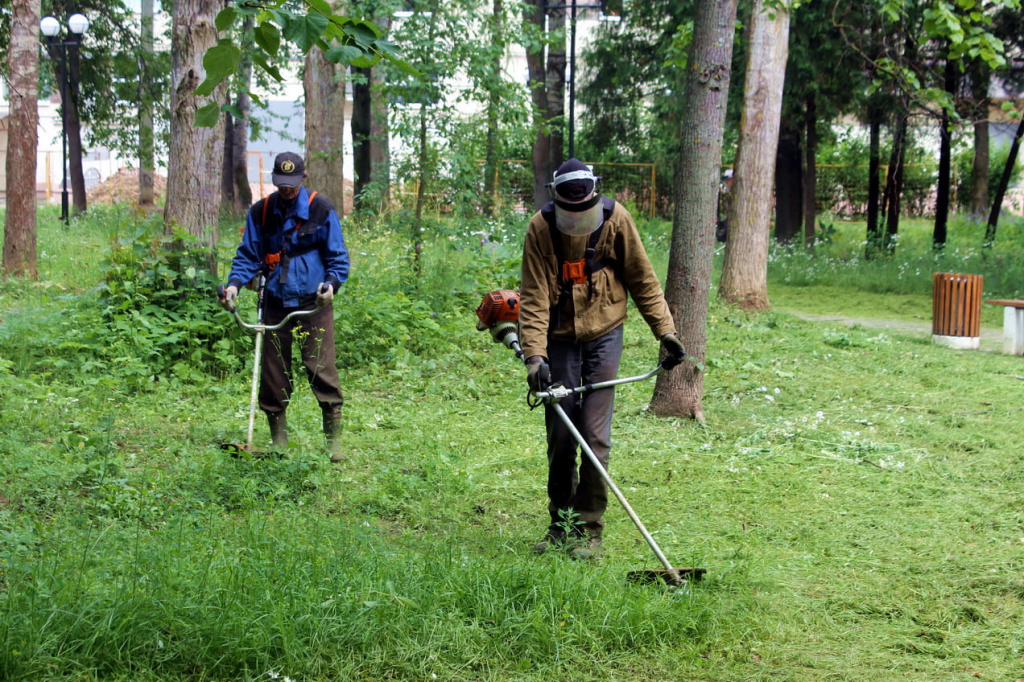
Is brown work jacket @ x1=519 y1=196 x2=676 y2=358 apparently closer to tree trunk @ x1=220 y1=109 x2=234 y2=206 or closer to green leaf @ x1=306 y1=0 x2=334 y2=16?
green leaf @ x1=306 y1=0 x2=334 y2=16

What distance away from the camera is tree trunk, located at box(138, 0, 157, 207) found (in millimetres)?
23484

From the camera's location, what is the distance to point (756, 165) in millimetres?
13328

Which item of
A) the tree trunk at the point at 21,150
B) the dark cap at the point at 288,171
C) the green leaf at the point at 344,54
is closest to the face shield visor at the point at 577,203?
the green leaf at the point at 344,54

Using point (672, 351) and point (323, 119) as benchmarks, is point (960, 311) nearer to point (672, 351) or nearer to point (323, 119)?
point (672, 351)

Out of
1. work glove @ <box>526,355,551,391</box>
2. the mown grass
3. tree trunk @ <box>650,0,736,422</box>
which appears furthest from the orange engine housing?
tree trunk @ <box>650,0,736,422</box>

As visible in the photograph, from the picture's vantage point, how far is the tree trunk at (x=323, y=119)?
15.7 m

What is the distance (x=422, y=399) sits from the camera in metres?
8.79

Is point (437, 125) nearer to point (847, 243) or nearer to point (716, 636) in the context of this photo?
point (716, 636)

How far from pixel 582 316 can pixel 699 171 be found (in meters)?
3.37

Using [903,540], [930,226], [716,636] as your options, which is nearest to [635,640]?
[716,636]

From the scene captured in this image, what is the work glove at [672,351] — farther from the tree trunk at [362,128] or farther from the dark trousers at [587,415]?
the tree trunk at [362,128]

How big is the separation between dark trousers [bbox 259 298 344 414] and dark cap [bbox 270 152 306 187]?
2.62 feet

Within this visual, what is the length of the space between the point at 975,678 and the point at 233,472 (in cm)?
402

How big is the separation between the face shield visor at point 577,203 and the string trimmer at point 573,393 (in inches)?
22.4
